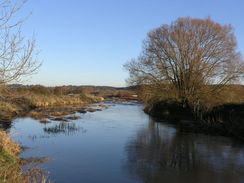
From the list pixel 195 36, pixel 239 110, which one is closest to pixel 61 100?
pixel 195 36

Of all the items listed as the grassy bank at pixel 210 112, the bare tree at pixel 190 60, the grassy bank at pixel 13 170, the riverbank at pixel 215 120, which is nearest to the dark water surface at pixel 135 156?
the grassy bank at pixel 13 170

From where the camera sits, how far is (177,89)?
2445cm

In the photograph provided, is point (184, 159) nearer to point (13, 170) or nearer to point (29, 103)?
point (13, 170)

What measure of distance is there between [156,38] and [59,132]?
42.9ft

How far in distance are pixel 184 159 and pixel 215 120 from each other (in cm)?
995

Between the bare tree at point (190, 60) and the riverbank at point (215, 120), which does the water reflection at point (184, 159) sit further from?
the bare tree at point (190, 60)

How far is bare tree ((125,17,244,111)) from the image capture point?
72.3 feet

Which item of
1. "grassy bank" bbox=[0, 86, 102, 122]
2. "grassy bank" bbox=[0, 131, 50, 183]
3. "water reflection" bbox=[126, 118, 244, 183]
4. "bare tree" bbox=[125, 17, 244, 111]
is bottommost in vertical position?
"water reflection" bbox=[126, 118, 244, 183]

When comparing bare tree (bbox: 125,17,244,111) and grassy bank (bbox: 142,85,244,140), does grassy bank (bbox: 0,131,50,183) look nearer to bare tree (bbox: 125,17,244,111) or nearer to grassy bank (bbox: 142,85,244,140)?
grassy bank (bbox: 142,85,244,140)

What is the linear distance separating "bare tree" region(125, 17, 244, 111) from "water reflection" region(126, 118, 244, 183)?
8.14m

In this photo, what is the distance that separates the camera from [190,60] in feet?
Result: 75.0

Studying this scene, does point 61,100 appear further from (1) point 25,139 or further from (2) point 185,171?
(2) point 185,171

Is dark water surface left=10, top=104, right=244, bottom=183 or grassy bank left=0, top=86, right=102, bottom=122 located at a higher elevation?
grassy bank left=0, top=86, right=102, bottom=122

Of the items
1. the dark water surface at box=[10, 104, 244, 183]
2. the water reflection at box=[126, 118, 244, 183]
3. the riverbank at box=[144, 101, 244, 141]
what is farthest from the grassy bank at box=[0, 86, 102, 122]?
the riverbank at box=[144, 101, 244, 141]
